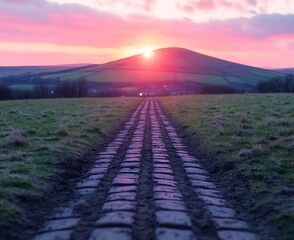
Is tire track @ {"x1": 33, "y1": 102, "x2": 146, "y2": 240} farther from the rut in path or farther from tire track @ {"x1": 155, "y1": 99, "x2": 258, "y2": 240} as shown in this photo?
tire track @ {"x1": 155, "y1": 99, "x2": 258, "y2": 240}

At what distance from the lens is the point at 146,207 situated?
7.83 m

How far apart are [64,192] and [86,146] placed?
629cm

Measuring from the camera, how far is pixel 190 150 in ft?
50.4

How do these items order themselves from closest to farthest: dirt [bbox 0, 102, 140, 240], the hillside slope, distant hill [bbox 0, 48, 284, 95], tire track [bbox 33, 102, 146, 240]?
tire track [bbox 33, 102, 146, 240], dirt [bbox 0, 102, 140, 240], distant hill [bbox 0, 48, 284, 95], the hillside slope

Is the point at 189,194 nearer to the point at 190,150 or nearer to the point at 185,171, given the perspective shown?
the point at 185,171

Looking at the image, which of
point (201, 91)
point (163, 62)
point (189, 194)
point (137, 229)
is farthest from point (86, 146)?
point (163, 62)


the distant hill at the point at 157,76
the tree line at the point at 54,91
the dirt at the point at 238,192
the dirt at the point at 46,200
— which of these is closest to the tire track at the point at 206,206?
the dirt at the point at 238,192

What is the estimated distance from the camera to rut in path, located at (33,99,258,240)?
6.59 meters

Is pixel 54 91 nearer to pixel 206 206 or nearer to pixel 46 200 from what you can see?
pixel 46 200

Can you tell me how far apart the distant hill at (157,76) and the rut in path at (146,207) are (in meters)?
98.2

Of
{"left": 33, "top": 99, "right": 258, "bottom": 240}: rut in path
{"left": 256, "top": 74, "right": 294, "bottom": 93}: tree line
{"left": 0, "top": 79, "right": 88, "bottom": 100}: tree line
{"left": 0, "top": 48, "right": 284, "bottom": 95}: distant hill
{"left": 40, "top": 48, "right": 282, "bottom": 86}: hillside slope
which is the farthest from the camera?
{"left": 40, "top": 48, "right": 282, "bottom": 86}: hillside slope

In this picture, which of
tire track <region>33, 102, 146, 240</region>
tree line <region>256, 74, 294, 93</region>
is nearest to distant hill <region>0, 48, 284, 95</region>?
tree line <region>256, 74, 294, 93</region>

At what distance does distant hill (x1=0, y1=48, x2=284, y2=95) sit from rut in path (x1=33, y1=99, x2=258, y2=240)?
98.2 meters

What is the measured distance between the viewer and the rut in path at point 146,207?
21.6 ft
